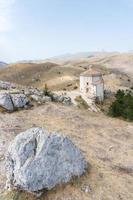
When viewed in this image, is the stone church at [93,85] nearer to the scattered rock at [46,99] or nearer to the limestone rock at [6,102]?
the scattered rock at [46,99]

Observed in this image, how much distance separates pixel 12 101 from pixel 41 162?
16.8 m

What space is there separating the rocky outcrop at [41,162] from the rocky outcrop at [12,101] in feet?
46.5

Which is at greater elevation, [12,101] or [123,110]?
[12,101]

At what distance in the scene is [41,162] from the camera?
2208 cm

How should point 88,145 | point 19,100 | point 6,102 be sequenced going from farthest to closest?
point 19,100
point 6,102
point 88,145

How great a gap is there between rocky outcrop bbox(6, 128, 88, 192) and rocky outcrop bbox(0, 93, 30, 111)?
1417 centimetres

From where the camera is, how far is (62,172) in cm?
A: 2253

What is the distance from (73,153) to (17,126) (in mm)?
10119

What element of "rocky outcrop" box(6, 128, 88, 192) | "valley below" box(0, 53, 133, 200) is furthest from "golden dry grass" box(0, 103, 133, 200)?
"rocky outcrop" box(6, 128, 88, 192)

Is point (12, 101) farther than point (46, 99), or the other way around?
point (46, 99)

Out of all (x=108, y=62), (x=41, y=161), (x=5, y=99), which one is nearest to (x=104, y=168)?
(x=41, y=161)

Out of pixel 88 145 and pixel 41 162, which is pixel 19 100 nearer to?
pixel 88 145

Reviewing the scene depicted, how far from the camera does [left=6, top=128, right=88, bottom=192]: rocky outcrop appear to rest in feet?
71.2

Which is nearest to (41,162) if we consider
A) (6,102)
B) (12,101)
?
(6,102)
